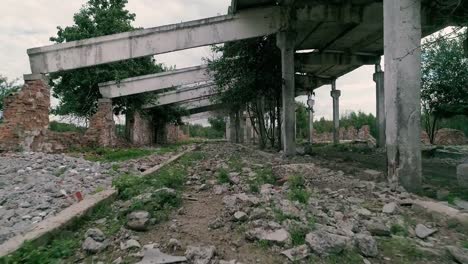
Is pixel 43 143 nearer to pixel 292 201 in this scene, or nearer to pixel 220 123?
pixel 292 201

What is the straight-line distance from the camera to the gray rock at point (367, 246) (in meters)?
2.85

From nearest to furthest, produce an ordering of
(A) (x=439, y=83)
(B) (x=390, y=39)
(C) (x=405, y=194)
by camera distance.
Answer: (C) (x=405, y=194), (B) (x=390, y=39), (A) (x=439, y=83)

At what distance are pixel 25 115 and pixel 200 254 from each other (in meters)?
10.5

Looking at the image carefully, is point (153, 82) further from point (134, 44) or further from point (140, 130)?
point (134, 44)

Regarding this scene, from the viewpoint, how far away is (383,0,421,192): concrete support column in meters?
5.41

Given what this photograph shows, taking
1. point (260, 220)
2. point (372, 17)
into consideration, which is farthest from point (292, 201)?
point (372, 17)

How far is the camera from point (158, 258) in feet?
9.31

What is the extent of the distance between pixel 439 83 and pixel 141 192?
15697 mm

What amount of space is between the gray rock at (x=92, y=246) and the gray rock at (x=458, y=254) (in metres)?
2.93

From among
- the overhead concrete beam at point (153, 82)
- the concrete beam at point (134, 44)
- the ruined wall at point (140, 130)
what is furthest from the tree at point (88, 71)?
the concrete beam at point (134, 44)

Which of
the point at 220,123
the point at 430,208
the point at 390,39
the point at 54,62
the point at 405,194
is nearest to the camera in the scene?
the point at 430,208

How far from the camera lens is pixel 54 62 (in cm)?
1125

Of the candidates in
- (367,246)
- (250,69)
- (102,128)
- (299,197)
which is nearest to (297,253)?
(367,246)

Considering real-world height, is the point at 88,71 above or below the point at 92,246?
above
